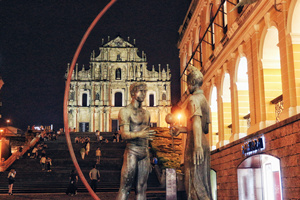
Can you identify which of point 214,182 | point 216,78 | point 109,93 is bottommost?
point 214,182

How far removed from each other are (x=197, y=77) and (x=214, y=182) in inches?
730

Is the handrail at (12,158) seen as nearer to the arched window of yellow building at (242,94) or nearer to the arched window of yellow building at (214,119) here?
the arched window of yellow building at (214,119)

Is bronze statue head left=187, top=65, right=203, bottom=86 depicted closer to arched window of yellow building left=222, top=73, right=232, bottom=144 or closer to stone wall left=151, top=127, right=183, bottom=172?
arched window of yellow building left=222, top=73, right=232, bottom=144

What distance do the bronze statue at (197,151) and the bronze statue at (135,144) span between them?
91 cm

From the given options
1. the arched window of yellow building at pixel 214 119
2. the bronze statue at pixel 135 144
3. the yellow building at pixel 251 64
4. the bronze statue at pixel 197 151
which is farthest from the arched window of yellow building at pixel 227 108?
the bronze statue at pixel 197 151

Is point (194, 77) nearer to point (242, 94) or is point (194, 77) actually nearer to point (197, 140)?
point (197, 140)

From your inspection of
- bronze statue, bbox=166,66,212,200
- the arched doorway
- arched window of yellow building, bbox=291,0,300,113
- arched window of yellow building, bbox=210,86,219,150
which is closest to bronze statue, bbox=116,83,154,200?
bronze statue, bbox=166,66,212,200

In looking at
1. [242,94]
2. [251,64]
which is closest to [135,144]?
[251,64]

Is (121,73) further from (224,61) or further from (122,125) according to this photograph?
(122,125)

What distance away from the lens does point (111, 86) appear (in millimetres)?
83562

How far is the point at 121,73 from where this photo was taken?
276ft

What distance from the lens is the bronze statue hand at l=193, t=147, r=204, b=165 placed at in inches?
277

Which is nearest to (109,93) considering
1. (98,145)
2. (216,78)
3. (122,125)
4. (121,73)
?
(121,73)

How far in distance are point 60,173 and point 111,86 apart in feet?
174
